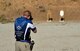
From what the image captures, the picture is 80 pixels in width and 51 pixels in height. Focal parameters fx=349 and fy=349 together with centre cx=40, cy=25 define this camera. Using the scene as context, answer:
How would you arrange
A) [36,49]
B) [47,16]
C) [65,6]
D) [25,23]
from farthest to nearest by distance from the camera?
[65,6] → [47,16] → [36,49] → [25,23]

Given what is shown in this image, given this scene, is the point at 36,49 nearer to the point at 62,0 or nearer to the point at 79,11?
the point at 79,11

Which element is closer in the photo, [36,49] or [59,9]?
[36,49]

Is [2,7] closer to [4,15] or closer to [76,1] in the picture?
[4,15]

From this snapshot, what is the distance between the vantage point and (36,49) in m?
13.1

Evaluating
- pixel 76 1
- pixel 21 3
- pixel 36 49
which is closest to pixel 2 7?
pixel 21 3

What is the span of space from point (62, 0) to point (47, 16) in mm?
4590

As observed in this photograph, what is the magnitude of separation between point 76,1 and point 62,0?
154cm

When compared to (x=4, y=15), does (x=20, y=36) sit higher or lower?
higher

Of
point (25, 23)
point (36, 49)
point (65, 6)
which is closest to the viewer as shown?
point (25, 23)

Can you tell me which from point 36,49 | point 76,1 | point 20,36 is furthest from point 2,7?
point 20,36

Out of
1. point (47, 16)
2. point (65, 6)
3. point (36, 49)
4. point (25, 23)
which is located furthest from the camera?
point (65, 6)

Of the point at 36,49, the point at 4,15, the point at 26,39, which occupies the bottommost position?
the point at 4,15

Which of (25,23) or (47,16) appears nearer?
(25,23)

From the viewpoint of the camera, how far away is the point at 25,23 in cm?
874
